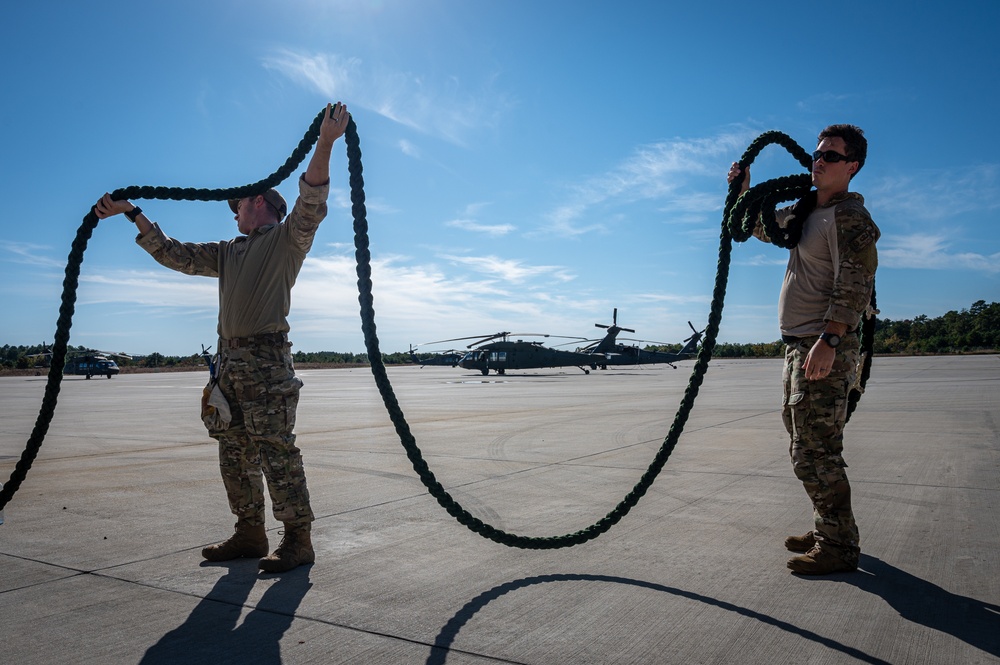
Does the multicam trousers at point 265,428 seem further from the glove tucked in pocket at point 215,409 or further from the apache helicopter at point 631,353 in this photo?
the apache helicopter at point 631,353

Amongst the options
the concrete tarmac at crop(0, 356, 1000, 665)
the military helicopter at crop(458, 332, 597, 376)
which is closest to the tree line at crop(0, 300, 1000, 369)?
the military helicopter at crop(458, 332, 597, 376)

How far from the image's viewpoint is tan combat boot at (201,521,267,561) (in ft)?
12.5

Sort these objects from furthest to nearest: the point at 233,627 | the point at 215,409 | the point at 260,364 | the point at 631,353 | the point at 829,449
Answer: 1. the point at 631,353
2. the point at 215,409
3. the point at 260,364
4. the point at 829,449
5. the point at 233,627

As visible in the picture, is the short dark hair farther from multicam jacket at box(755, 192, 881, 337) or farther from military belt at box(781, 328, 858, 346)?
military belt at box(781, 328, 858, 346)

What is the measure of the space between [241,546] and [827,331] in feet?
10.5

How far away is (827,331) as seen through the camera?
134 inches

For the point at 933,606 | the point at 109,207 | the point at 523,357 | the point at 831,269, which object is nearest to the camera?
the point at 933,606

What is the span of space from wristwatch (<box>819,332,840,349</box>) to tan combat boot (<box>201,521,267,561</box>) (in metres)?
3.10

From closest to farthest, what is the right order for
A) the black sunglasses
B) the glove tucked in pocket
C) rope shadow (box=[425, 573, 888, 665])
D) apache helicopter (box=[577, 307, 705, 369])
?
rope shadow (box=[425, 573, 888, 665]), the black sunglasses, the glove tucked in pocket, apache helicopter (box=[577, 307, 705, 369])

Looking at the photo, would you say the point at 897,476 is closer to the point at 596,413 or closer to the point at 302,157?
the point at 302,157

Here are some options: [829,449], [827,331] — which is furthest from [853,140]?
[829,449]

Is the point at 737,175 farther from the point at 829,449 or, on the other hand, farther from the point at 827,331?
the point at 829,449

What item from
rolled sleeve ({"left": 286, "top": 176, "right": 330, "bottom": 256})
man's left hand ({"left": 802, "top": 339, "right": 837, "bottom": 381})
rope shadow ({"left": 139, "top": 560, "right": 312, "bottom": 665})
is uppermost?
rolled sleeve ({"left": 286, "top": 176, "right": 330, "bottom": 256})

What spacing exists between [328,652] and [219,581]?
1.16m
